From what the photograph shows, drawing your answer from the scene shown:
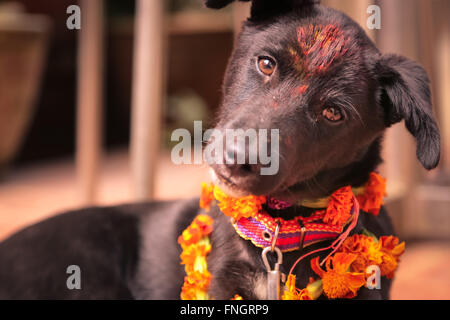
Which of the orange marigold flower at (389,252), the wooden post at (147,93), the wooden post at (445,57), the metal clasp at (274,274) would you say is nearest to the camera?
the metal clasp at (274,274)

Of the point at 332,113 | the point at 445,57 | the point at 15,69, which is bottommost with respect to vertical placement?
the point at 332,113

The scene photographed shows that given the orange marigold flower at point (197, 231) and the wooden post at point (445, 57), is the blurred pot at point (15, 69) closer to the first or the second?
the orange marigold flower at point (197, 231)

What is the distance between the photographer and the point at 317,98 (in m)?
1.25

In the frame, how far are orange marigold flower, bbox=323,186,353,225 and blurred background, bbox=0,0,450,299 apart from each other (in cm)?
41

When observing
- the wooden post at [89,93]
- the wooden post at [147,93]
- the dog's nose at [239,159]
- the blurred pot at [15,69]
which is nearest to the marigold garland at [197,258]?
the dog's nose at [239,159]

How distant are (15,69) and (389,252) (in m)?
2.82

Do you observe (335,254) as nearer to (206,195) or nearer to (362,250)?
(362,250)

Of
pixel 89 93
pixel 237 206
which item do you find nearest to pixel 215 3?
pixel 237 206

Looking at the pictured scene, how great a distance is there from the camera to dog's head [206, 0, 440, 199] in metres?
1.21

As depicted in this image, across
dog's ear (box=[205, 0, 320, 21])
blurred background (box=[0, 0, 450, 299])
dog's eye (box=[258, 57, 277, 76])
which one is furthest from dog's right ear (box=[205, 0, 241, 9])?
blurred background (box=[0, 0, 450, 299])

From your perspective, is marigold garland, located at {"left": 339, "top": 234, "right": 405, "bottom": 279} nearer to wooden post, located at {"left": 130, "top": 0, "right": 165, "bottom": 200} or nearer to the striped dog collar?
the striped dog collar

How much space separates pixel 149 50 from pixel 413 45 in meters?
1.12

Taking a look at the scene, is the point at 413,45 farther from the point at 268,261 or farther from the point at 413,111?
the point at 268,261

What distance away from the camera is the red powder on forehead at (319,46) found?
124 centimetres
